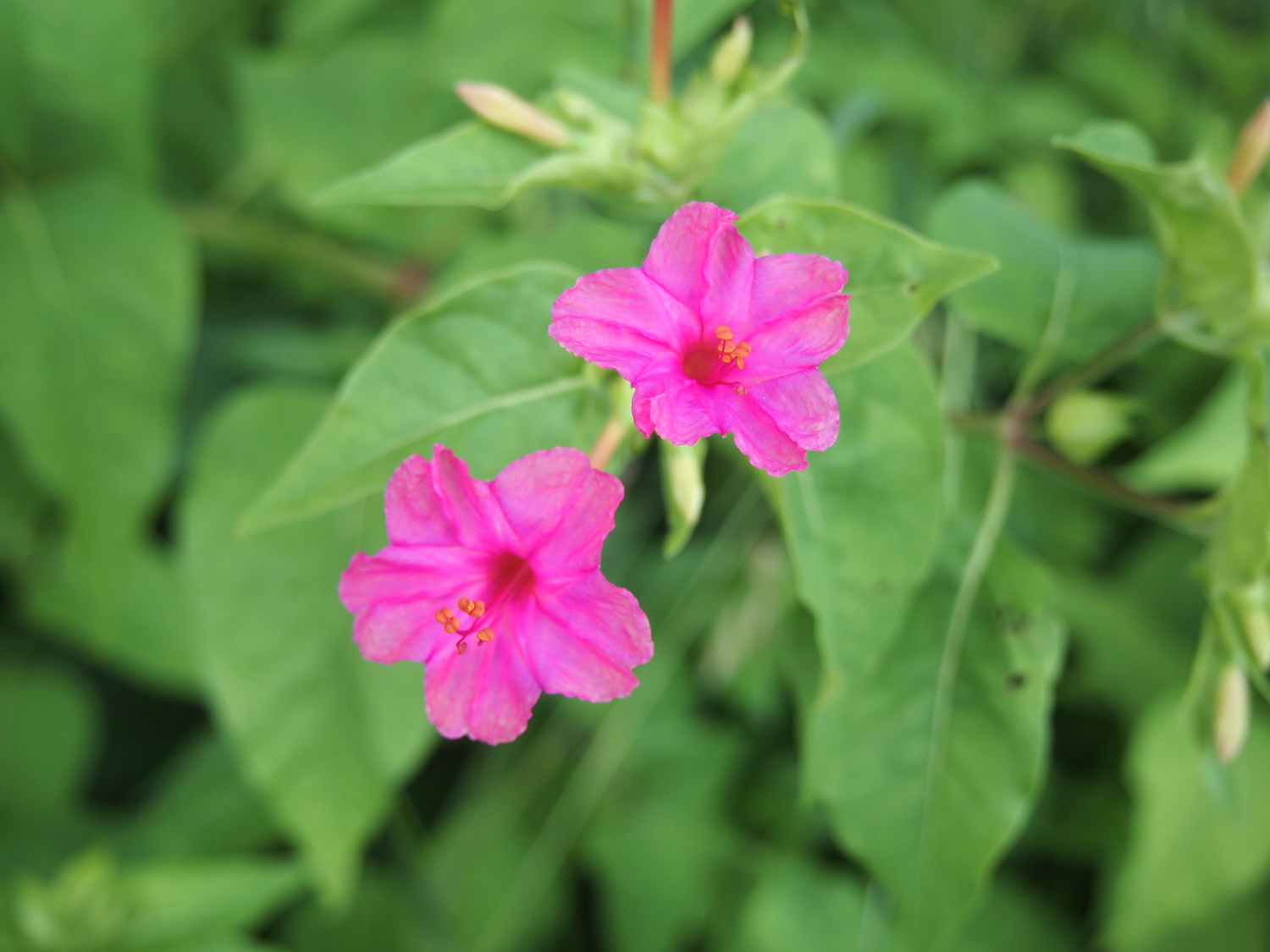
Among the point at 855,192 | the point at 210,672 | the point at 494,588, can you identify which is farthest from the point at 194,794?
the point at 855,192

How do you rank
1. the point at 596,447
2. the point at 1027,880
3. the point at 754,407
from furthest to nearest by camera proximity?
the point at 1027,880, the point at 596,447, the point at 754,407

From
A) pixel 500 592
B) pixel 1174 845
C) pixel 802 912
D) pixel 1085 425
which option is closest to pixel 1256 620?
pixel 1085 425

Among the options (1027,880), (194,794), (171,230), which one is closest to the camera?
(171,230)

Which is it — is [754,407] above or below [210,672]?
above

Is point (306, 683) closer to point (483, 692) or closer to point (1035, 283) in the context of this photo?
point (483, 692)

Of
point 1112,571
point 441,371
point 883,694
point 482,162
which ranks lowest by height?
point 1112,571

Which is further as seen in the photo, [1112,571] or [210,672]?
[1112,571]

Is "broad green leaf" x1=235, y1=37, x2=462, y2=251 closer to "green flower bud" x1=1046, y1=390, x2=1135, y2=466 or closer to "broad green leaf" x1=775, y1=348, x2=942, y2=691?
"broad green leaf" x1=775, y1=348, x2=942, y2=691

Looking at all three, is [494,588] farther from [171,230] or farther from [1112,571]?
[1112,571]
